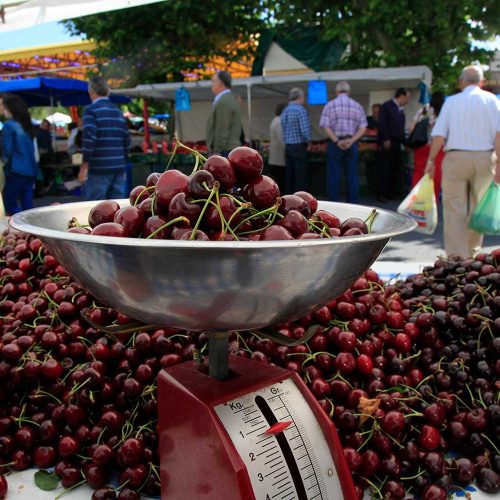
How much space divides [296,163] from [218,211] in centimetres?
693

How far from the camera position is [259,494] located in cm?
91

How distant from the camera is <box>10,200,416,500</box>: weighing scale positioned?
792 mm

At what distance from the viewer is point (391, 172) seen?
9.15m

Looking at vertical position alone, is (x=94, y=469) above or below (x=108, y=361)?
below

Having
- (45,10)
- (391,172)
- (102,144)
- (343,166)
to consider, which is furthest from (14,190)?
(391,172)

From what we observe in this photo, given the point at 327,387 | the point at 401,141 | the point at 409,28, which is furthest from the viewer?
the point at 409,28

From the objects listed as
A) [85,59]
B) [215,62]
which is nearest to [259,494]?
[215,62]

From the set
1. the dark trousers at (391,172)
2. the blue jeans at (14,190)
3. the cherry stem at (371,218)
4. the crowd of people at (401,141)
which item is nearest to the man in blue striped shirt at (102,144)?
the blue jeans at (14,190)

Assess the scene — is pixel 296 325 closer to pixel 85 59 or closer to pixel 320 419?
pixel 320 419

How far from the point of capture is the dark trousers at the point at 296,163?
7.62 metres

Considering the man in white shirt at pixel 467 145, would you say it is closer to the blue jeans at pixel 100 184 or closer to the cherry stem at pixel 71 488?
the blue jeans at pixel 100 184

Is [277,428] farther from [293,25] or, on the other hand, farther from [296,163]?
[293,25]

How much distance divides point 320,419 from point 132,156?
405 inches

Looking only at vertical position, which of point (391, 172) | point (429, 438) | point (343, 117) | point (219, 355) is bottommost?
point (391, 172)
